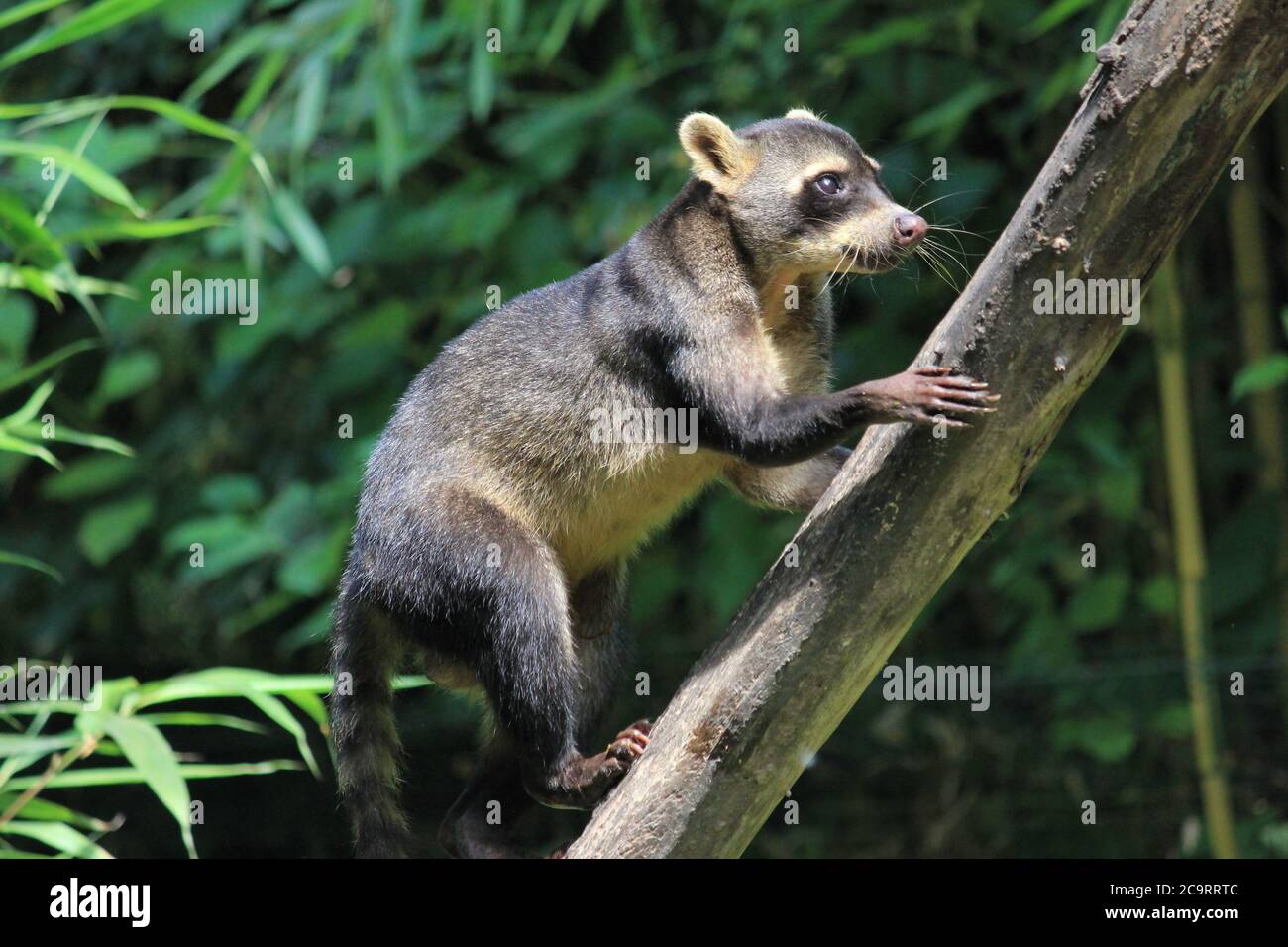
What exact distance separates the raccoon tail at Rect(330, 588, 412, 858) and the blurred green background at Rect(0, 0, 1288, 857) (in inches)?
83.1

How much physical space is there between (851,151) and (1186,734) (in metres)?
3.60

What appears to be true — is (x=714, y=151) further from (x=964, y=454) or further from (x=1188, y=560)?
(x=1188, y=560)

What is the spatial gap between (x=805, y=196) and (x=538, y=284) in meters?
2.51

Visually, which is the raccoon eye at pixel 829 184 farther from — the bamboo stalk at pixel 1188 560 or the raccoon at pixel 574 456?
the bamboo stalk at pixel 1188 560

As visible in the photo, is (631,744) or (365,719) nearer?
(631,744)

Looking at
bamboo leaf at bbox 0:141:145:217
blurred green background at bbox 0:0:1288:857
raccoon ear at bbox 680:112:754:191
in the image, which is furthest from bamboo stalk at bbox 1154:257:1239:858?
bamboo leaf at bbox 0:141:145:217

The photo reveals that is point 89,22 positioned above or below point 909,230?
above

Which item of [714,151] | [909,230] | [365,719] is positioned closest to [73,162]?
[365,719]

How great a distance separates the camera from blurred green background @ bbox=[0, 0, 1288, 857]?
261 inches

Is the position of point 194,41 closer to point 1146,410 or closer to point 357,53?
point 357,53

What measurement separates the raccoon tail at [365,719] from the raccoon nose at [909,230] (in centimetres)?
194

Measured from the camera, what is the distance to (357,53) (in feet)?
25.2

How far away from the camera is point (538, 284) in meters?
6.81

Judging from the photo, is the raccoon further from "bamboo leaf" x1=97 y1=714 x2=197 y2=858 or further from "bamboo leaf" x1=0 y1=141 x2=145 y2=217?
"bamboo leaf" x1=0 y1=141 x2=145 y2=217
